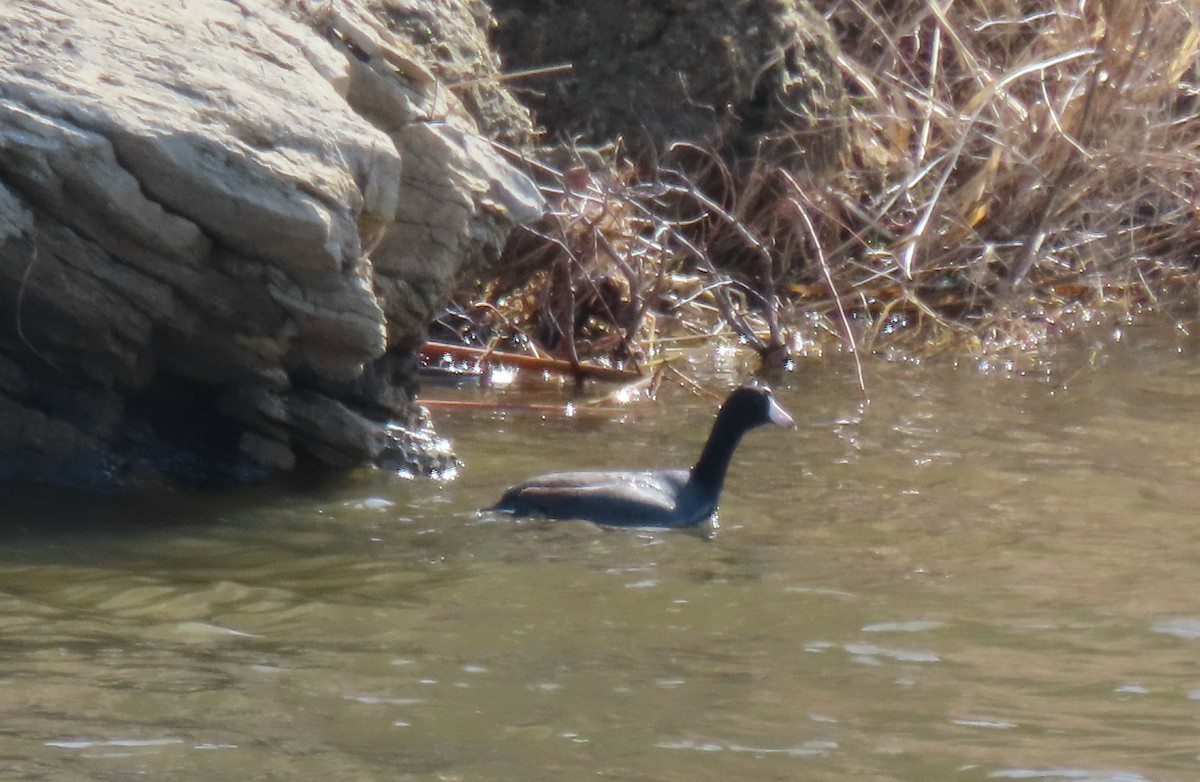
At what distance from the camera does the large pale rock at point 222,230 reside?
6512 mm

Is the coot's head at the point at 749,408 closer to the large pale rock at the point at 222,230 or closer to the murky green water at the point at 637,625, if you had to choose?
the murky green water at the point at 637,625

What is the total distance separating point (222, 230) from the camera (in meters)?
6.67

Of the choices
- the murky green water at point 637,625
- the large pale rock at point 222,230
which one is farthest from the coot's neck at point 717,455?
the large pale rock at point 222,230

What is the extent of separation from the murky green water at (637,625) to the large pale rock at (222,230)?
0.41 meters

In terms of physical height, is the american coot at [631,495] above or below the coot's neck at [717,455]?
below

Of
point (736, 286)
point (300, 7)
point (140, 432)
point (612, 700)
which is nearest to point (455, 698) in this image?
point (612, 700)

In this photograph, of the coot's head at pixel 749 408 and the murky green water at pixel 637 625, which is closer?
the murky green water at pixel 637 625

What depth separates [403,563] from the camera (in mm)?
6355

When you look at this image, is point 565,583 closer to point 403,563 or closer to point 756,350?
point 403,563

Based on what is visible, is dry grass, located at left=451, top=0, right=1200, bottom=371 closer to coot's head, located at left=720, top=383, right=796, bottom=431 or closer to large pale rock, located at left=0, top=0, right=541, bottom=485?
coot's head, located at left=720, top=383, right=796, bottom=431

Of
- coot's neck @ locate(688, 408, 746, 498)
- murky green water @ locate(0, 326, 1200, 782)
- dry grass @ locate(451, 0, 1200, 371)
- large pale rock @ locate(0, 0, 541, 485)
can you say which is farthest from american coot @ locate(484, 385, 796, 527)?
dry grass @ locate(451, 0, 1200, 371)

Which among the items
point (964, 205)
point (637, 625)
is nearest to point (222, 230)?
point (637, 625)

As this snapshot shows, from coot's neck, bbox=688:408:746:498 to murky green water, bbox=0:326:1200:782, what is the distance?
10.0 inches

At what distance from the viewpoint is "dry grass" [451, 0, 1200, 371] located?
38.4ft
